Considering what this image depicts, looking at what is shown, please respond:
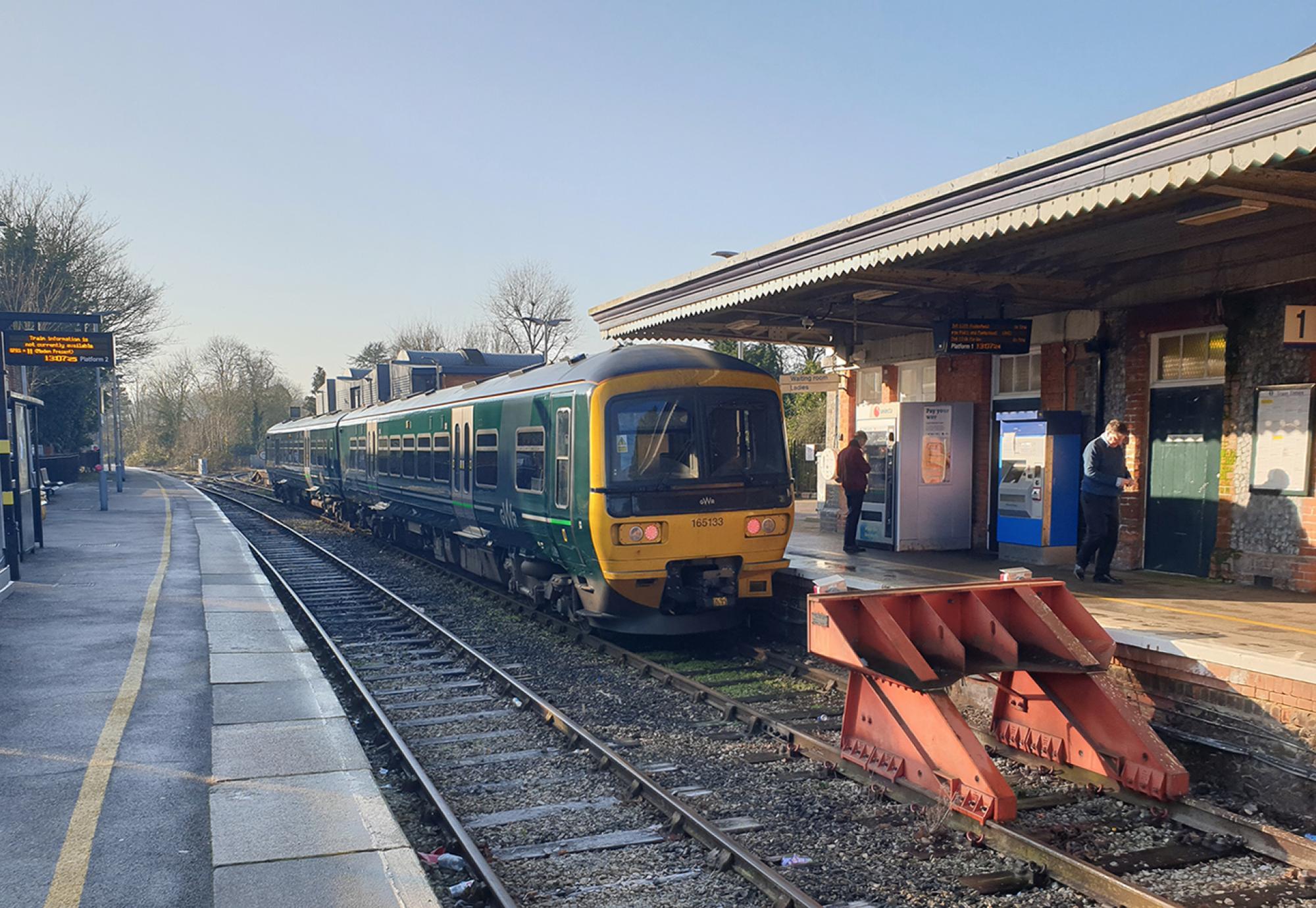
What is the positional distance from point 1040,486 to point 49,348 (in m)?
15.0

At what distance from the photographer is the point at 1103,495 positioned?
859cm

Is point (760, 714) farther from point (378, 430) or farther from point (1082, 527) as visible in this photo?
point (378, 430)

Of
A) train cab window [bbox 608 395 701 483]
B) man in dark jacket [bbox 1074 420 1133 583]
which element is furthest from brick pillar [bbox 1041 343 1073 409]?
train cab window [bbox 608 395 701 483]

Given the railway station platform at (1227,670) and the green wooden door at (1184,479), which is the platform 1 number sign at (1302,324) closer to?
the green wooden door at (1184,479)

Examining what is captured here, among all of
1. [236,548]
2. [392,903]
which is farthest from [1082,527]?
[236,548]

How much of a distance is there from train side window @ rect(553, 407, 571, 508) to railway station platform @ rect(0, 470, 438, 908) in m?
2.74

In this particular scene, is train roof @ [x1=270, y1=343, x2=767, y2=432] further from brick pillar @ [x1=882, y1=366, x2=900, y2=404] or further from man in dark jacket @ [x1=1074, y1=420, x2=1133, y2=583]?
brick pillar @ [x1=882, y1=366, x2=900, y2=404]

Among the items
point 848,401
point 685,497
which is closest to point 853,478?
point 848,401

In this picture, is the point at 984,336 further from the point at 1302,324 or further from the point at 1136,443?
the point at 1302,324

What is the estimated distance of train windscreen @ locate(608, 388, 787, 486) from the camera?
28.6 ft

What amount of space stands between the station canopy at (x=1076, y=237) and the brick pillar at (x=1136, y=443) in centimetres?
56

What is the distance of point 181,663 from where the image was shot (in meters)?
8.27

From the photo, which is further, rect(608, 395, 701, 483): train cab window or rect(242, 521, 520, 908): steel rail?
rect(608, 395, 701, 483): train cab window

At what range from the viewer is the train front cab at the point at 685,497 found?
8.63 meters
